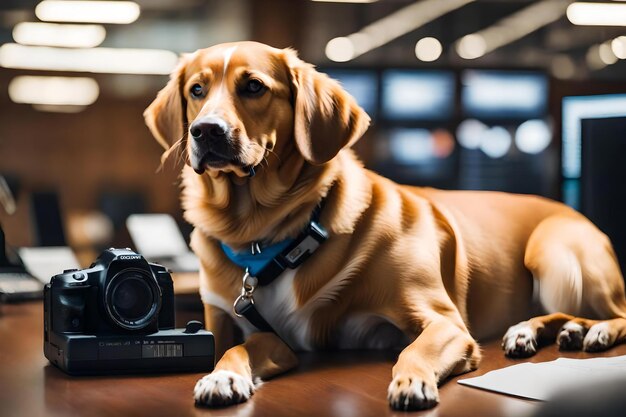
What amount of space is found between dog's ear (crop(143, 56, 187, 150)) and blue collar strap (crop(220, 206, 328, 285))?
330mm

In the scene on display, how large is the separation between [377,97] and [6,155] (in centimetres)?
123

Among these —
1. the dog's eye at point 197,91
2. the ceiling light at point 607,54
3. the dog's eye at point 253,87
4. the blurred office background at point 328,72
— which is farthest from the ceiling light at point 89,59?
the ceiling light at point 607,54

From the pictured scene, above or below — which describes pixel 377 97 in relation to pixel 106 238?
above

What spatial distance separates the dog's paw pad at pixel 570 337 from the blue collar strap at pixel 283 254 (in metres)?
0.56

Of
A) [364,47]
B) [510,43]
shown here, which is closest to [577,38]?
[510,43]

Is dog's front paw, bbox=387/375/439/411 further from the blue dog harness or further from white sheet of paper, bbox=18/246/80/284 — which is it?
white sheet of paper, bbox=18/246/80/284

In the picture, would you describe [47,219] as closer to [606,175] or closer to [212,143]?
[212,143]

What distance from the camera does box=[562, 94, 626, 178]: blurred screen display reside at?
254 centimetres

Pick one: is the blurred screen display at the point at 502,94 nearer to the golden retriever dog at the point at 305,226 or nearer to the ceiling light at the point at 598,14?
the ceiling light at the point at 598,14

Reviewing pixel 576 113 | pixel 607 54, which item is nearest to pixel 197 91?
pixel 576 113

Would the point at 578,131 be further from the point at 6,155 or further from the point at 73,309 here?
the point at 6,155

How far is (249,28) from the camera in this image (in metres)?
2.76

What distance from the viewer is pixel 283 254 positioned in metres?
1.70

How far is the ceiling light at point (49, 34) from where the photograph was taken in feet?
8.80
